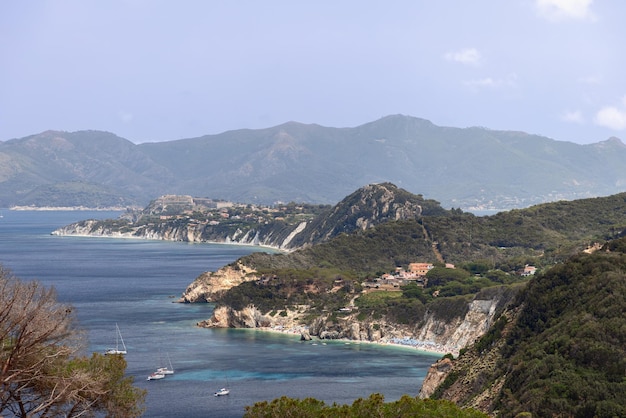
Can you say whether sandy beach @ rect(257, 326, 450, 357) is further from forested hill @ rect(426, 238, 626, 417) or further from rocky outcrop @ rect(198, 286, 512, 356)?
forested hill @ rect(426, 238, 626, 417)

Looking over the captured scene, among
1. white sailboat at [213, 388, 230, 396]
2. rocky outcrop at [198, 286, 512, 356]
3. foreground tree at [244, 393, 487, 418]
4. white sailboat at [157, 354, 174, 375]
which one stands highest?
foreground tree at [244, 393, 487, 418]

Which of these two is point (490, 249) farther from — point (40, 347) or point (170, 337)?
point (40, 347)

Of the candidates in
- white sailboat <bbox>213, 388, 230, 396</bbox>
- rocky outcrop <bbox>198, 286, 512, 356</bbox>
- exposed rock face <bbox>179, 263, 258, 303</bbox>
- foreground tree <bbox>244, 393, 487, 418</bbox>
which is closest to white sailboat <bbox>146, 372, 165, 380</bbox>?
white sailboat <bbox>213, 388, 230, 396</bbox>

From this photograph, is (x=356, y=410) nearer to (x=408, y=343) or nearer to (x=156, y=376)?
(x=156, y=376)

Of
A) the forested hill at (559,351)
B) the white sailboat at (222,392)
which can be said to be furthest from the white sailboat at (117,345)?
the forested hill at (559,351)

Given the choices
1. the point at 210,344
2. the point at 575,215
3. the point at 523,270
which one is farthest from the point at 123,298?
the point at 575,215

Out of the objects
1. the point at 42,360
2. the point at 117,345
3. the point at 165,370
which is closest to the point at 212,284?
the point at 117,345

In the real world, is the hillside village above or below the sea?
above
